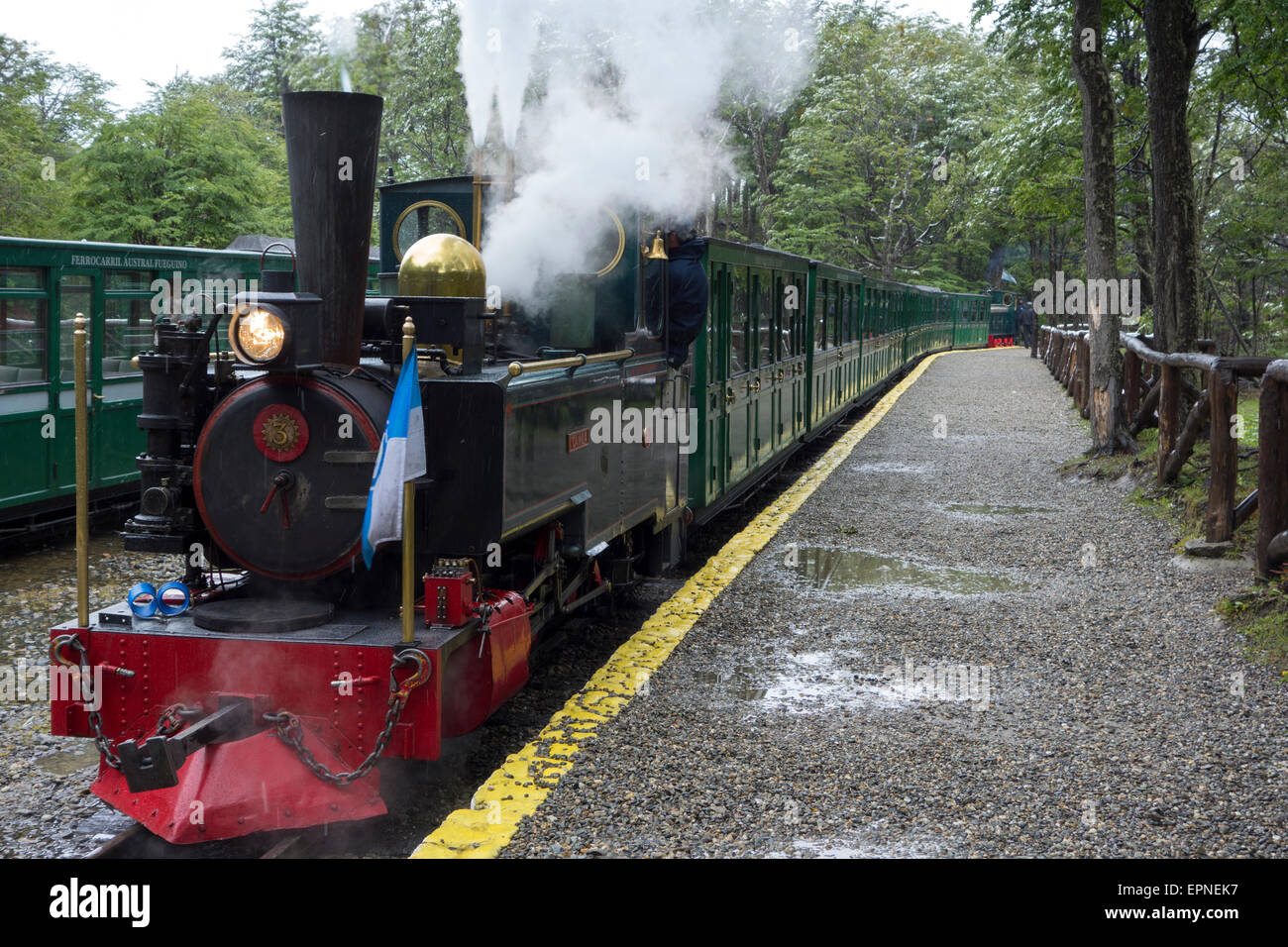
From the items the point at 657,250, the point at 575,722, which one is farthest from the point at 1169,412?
the point at 575,722

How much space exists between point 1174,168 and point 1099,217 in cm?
119

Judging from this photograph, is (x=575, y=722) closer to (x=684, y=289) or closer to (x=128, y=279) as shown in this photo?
(x=684, y=289)

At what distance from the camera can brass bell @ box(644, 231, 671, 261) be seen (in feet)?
21.7

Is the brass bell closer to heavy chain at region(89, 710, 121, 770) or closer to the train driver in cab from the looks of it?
the train driver in cab

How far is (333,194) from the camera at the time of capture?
14.3 feet

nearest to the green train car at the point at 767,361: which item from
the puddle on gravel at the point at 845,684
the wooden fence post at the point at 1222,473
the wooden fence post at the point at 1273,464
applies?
the puddle on gravel at the point at 845,684

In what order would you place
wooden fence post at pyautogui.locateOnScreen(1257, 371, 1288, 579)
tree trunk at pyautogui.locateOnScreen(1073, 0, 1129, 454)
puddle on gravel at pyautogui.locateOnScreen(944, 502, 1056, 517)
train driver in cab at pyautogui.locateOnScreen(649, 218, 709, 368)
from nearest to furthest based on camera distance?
wooden fence post at pyautogui.locateOnScreen(1257, 371, 1288, 579) → train driver in cab at pyautogui.locateOnScreen(649, 218, 709, 368) → puddle on gravel at pyautogui.locateOnScreen(944, 502, 1056, 517) → tree trunk at pyautogui.locateOnScreen(1073, 0, 1129, 454)

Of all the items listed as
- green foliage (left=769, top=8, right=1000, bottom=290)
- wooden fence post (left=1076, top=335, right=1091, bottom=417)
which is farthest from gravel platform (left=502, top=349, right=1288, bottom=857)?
green foliage (left=769, top=8, right=1000, bottom=290)

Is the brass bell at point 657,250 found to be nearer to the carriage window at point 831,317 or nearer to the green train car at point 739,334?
the green train car at point 739,334

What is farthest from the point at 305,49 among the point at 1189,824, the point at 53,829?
the point at 1189,824

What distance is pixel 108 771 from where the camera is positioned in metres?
4.36

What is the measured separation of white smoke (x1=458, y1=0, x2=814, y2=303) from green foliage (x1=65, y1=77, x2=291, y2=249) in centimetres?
1543

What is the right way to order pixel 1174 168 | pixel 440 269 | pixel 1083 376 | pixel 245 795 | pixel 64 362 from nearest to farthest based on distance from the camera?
pixel 245 795, pixel 440 269, pixel 64 362, pixel 1174 168, pixel 1083 376

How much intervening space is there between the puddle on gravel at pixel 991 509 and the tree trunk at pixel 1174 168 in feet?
9.18
